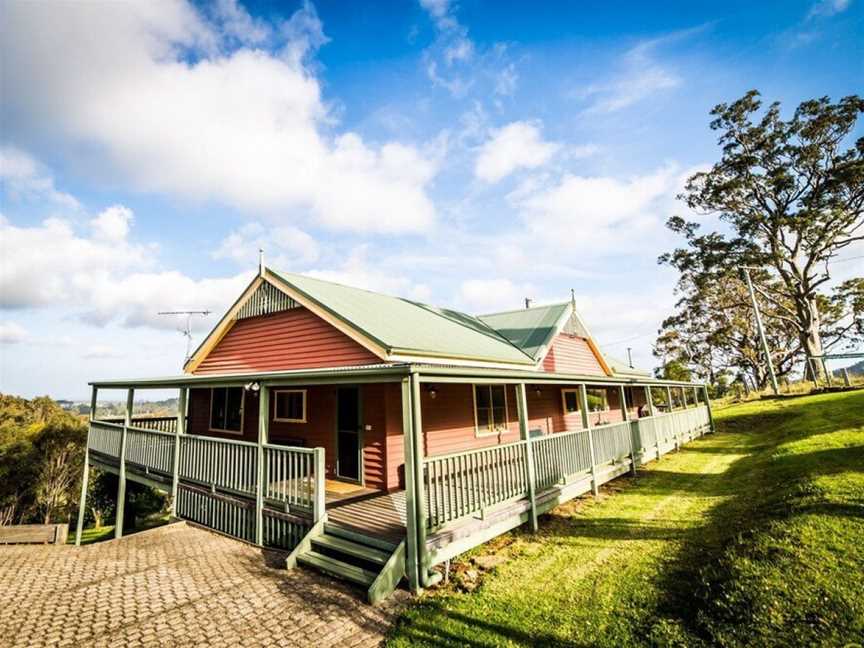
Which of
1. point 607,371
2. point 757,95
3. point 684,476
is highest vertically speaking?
point 757,95

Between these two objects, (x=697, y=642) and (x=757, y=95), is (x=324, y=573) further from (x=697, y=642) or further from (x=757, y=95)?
(x=757, y=95)

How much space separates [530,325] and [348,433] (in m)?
9.78

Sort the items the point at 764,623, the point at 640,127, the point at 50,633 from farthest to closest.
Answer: the point at 640,127
the point at 50,633
the point at 764,623

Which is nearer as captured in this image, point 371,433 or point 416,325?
point 371,433

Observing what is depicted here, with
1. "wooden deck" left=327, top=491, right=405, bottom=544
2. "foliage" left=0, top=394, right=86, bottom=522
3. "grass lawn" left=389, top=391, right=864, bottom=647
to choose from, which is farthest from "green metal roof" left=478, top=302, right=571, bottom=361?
"foliage" left=0, top=394, right=86, bottom=522

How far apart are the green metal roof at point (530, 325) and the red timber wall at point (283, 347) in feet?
24.0

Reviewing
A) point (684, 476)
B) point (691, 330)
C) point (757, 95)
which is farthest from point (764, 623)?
point (691, 330)

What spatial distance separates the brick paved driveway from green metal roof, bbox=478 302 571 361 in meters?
10.9

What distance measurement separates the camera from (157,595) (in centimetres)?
551

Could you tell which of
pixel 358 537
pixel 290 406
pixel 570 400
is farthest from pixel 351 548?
pixel 570 400

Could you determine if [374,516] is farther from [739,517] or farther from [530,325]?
[530,325]

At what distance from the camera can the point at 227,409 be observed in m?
13.9

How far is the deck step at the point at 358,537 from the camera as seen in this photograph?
19.0ft

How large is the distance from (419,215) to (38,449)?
24.6 m
